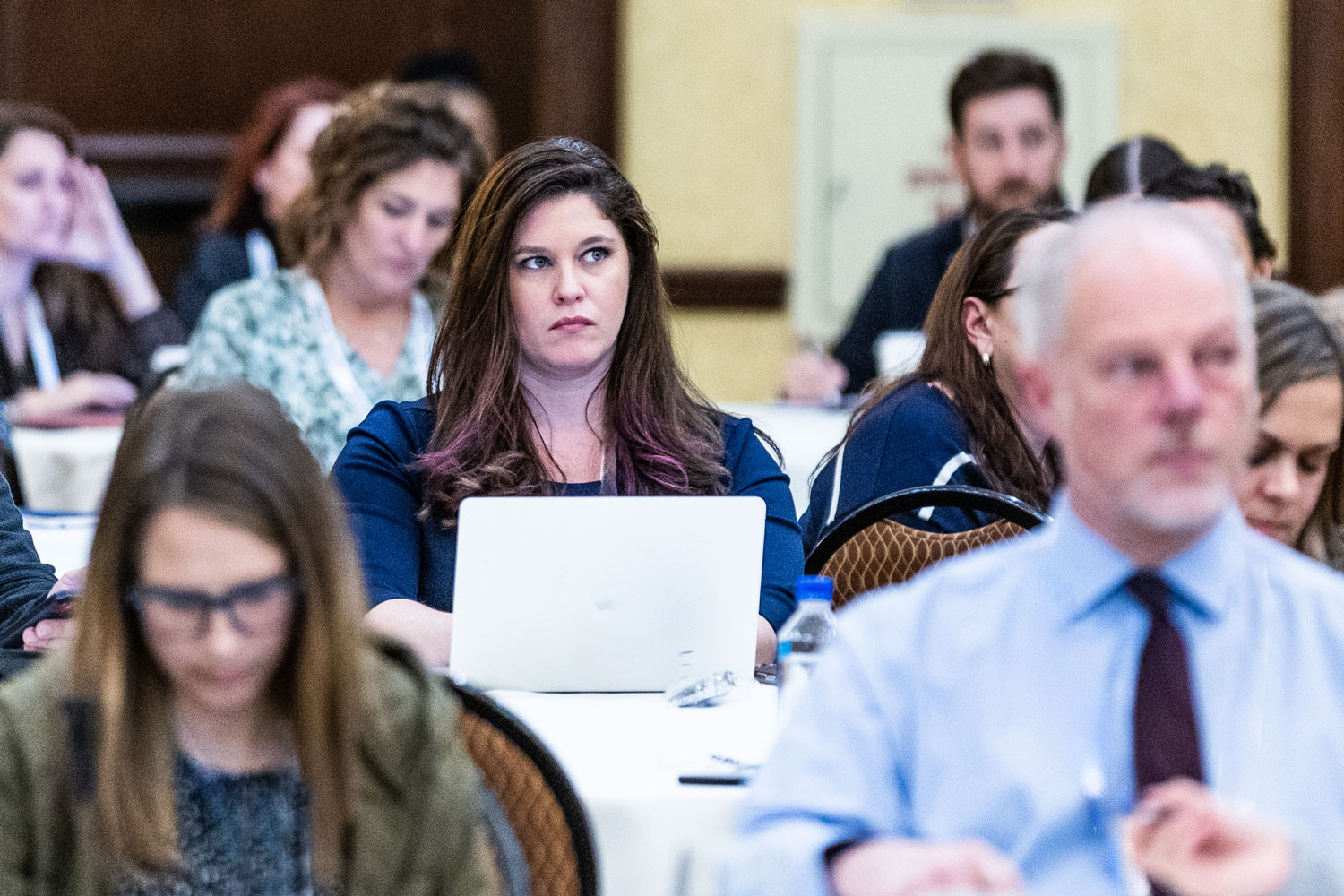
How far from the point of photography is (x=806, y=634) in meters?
2.02

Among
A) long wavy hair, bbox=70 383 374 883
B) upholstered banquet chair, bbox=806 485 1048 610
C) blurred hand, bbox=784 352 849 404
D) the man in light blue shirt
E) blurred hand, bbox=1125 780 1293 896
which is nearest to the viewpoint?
blurred hand, bbox=1125 780 1293 896

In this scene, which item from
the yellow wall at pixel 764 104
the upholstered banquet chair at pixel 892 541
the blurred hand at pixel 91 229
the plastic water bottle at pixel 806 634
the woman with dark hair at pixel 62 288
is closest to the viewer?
the plastic water bottle at pixel 806 634

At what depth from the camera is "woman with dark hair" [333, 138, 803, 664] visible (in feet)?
8.24

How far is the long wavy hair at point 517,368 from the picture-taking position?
8.44 feet

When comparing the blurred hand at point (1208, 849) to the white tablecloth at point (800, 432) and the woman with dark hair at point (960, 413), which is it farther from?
the white tablecloth at point (800, 432)

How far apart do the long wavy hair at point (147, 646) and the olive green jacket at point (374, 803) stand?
0.05 ft

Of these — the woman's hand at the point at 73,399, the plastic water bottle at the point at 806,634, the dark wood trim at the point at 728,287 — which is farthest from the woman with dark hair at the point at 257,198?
the plastic water bottle at the point at 806,634

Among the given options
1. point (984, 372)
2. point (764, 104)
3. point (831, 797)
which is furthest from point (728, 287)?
point (831, 797)

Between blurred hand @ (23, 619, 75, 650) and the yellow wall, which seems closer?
blurred hand @ (23, 619, 75, 650)

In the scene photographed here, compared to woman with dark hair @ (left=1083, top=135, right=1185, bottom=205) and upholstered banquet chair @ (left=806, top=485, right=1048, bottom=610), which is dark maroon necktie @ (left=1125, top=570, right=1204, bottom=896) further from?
woman with dark hair @ (left=1083, top=135, right=1185, bottom=205)

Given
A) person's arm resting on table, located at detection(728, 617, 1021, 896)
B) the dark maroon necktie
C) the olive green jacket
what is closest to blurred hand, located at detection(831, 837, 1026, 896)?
person's arm resting on table, located at detection(728, 617, 1021, 896)

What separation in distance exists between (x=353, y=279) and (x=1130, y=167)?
1884mm

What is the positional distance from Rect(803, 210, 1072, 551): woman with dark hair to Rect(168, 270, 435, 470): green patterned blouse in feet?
4.17

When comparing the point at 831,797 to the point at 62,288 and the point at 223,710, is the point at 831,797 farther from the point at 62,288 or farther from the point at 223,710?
the point at 62,288
